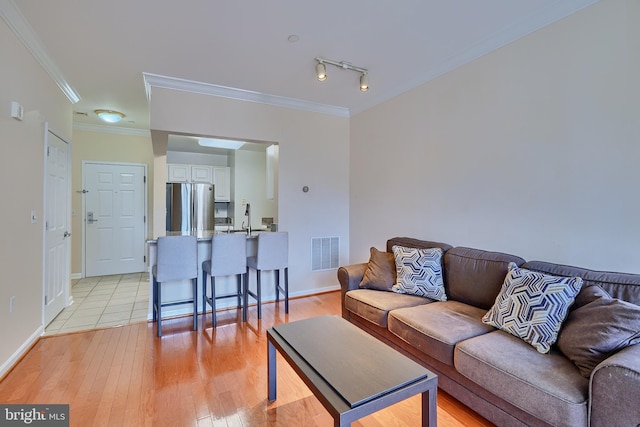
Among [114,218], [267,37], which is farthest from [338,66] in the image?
[114,218]

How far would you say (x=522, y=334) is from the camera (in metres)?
1.79

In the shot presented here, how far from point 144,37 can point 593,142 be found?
349 centimetres

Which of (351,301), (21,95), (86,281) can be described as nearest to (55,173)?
(21,95)

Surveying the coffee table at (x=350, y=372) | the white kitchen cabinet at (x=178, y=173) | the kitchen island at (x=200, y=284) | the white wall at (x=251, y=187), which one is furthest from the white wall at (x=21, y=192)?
the white wall at (x=251, y=187)

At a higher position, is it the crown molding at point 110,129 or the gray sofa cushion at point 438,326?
the crown molding at point 110,129

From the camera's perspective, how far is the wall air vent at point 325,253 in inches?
173

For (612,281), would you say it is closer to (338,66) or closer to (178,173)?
(338,66)

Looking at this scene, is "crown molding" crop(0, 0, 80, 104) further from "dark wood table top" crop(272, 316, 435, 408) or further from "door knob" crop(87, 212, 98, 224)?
"dark wood table top" crop(272, 316, 435, 408)

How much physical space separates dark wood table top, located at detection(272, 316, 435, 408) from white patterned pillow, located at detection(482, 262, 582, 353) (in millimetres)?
748

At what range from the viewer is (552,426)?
4.49 ft

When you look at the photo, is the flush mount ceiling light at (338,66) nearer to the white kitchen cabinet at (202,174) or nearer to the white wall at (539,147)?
the white wall at (539,147)

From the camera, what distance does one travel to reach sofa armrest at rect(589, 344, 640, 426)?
117 cm

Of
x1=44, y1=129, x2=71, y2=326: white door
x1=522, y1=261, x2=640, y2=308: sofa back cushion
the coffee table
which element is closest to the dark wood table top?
the coffee table

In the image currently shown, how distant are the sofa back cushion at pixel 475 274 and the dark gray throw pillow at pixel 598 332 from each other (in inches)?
Result: 24.7
